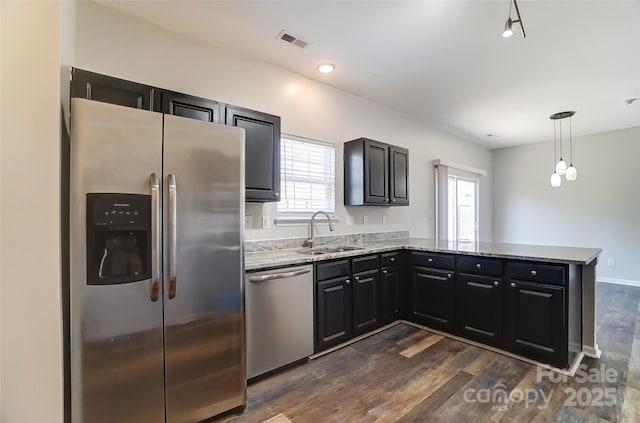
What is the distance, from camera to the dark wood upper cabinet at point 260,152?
8.00 ft

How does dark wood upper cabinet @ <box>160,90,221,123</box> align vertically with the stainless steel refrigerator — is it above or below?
above

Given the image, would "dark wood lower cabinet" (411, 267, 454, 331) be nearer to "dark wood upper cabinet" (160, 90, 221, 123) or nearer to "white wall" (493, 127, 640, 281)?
"dark wood upper cabinet" (160, 90, 221, 123)

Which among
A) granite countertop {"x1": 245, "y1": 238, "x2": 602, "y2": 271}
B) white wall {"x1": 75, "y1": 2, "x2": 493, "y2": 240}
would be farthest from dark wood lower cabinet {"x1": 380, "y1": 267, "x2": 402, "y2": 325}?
white wall {"x1": 75, "y1": 2, "x2": 493, "y2": 240}

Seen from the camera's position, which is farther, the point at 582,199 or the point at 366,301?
the point at 582,199

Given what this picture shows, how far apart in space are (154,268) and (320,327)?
1.53m

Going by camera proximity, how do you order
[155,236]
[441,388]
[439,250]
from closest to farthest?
[155,236], [441,388], [439,250]

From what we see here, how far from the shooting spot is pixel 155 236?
1.59 meters

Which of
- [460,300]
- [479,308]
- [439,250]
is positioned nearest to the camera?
[479,308]

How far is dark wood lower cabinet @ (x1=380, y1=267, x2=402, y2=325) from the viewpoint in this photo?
318 centimetres

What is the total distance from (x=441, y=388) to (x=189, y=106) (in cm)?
274

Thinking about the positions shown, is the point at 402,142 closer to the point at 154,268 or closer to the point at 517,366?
the point at 517,366

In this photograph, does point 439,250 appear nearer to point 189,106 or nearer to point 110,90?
point 189,106

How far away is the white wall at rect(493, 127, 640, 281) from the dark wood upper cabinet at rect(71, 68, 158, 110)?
238 inches

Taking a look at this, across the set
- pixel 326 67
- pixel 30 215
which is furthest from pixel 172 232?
pixel 326 67
